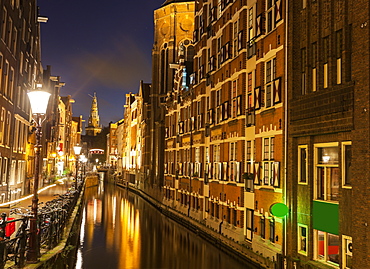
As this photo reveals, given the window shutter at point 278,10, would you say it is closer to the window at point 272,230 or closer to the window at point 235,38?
the window at point 235,38

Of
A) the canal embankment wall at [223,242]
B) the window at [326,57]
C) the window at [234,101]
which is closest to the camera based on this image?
the window at [326,57]

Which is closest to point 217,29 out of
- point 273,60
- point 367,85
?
point 273,60

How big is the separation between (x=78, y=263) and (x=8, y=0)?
16.9m

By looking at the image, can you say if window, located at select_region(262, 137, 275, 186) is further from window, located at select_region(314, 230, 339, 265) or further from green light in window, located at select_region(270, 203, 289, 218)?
window, located at select_region(314, 230, 339, 265)

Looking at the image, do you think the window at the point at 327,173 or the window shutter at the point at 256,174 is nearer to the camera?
the window at the point at 327,173

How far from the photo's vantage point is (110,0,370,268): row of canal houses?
1322cm

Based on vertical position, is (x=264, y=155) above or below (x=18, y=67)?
below

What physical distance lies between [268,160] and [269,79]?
383cm

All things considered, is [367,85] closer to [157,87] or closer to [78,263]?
[78,263]

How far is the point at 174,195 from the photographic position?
40469 mm

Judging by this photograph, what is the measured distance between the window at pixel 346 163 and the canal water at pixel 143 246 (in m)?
7.90

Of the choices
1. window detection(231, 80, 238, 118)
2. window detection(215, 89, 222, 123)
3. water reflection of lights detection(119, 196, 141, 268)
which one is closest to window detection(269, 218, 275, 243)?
water reflection of lights detection(119, 196, 141, 268)

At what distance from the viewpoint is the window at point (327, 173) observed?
14.3 metres

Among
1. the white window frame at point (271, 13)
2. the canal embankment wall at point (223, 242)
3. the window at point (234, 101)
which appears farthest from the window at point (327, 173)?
the window at point (234, 101)
